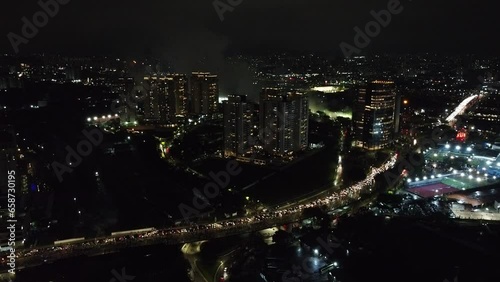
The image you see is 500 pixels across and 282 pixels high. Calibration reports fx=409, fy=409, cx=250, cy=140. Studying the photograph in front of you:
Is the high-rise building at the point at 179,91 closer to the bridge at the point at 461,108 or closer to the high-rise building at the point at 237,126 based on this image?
the high-rise building at the point at 237,126

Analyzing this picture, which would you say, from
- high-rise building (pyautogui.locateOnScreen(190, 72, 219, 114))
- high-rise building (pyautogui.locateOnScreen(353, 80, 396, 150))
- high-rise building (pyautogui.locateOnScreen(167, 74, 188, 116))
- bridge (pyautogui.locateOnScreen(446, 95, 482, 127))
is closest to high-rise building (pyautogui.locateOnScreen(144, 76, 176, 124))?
high-rise building (pyautogui.locateOnScreen(167, 74, 188, 116))

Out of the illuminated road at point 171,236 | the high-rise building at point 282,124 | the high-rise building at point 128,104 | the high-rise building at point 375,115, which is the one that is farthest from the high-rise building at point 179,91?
the illuminated road at point 171,236

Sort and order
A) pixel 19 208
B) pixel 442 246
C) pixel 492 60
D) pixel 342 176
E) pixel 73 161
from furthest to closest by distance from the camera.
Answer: pixel 492 60 → pixel 73 161 → pixel 342 176 → pixel 19 208 → pixel 442 246

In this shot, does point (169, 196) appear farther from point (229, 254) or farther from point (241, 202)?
point (229, 254)

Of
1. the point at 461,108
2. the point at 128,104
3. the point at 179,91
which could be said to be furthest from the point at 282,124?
the point at 461,108

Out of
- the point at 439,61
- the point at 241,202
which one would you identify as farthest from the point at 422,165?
the point at 439,61

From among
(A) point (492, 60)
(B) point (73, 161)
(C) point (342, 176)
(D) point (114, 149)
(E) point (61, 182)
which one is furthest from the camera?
(A) point (492, 60)
